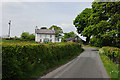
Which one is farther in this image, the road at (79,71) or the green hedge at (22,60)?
the road at (79,71)

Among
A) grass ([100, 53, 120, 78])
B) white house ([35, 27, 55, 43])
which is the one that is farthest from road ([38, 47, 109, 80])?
white house ([35, 27, 55, 43])

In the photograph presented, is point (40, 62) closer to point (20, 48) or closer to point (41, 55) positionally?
point (41, 55)

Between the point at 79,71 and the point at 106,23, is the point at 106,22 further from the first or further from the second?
the point at 79,71

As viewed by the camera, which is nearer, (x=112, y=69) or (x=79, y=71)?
(x=79, y=71)

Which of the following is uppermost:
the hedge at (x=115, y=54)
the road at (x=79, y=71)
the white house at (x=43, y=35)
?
the white house at (x=43, y=35)

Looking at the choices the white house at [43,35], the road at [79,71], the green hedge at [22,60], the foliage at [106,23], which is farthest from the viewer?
the white house at [43,35]

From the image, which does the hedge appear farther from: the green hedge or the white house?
the white house

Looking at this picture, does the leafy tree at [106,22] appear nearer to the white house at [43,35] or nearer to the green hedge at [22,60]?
the green hedge at [22,60]

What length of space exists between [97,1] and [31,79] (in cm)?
2887

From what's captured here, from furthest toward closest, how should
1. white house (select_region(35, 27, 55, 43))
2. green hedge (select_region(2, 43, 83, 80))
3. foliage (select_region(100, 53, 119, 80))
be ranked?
1. white house (select_region(35, 27, 55, 43))
2. foliage (select_region(100, 53, 119, 80))
3. green hedge (select_region(2, 43, 83, 80))

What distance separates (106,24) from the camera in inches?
1104

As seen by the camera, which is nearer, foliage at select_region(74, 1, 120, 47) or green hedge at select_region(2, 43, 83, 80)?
green hedge at select_region(2, 43, 83, 80)

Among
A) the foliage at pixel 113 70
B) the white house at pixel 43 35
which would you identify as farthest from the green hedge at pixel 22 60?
the white house at pixel 43 35

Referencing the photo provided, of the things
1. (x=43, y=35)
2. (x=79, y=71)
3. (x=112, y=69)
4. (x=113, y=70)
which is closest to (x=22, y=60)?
(x=79, y=71)
